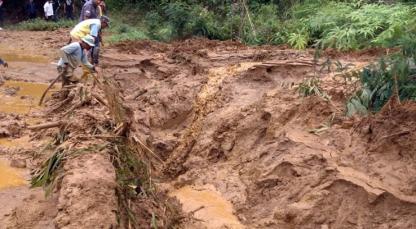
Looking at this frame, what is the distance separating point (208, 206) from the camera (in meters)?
6.74

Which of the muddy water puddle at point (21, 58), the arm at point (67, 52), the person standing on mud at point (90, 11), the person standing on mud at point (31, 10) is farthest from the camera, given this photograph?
the person standing on mud at point (31, 10)

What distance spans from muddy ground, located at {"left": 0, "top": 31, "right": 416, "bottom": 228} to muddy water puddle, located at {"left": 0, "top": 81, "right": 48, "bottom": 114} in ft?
1.49

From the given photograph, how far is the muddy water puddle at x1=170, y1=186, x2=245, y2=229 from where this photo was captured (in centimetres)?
630

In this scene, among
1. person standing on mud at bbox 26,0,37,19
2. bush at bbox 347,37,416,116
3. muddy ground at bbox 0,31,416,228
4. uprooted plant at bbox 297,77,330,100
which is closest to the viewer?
muddy ground at bbox 0,31,416,228

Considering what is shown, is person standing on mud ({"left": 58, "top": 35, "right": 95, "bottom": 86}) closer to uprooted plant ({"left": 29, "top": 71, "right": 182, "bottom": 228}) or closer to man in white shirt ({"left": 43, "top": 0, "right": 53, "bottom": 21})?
uprooted plant ({"left": 29, "top": 71, "right": 182, "bottom": 228})

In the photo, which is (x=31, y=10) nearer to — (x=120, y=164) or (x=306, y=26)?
(x=306, y=26)

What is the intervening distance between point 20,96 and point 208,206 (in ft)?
17.6

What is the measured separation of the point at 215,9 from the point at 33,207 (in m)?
12.4

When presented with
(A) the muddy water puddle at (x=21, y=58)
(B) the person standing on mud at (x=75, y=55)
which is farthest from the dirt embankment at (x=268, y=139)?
(A) the muddy water puddle at (x=21, y=58)

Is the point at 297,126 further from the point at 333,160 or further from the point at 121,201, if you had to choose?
the point at 121,201

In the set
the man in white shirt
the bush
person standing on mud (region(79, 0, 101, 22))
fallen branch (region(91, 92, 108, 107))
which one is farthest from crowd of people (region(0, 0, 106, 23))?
the bush

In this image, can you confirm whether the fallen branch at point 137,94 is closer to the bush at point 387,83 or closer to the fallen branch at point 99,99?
the fallen branch at point 99,99

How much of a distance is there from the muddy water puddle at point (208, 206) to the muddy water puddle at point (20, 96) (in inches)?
152

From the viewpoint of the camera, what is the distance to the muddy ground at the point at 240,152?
518cm
